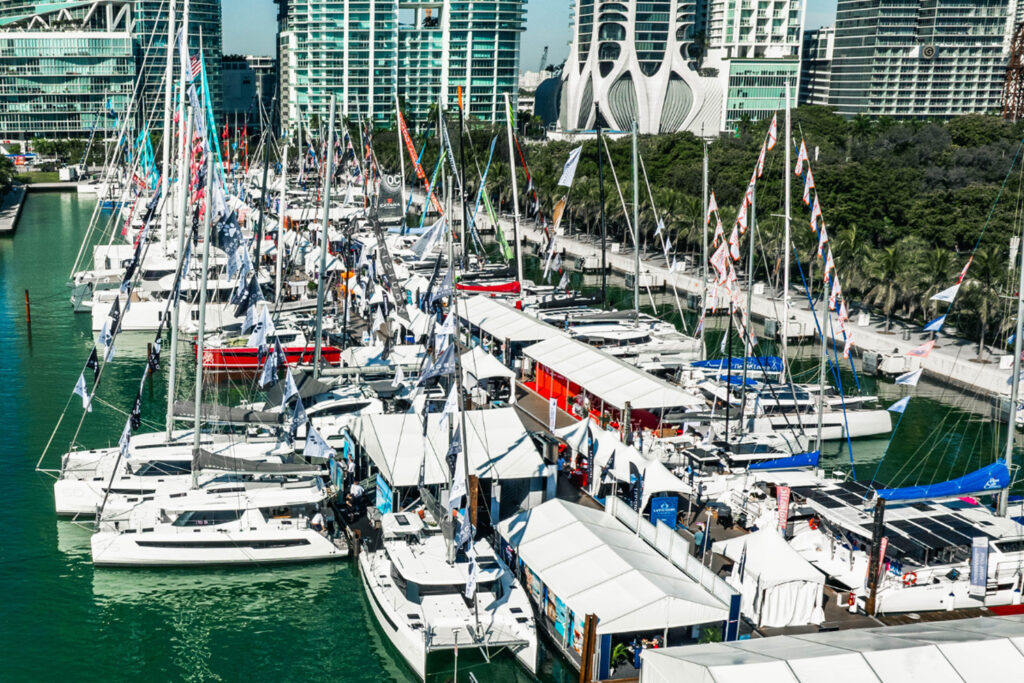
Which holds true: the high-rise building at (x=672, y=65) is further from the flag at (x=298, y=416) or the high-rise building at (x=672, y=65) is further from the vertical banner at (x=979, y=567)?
the vertical banner at (x=979, y=567)

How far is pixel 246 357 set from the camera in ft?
164

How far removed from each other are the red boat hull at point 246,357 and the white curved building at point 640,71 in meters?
137

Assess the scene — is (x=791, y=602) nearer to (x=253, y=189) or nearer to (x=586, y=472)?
(x=586, y=472)

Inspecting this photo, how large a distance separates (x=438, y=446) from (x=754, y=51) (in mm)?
171857

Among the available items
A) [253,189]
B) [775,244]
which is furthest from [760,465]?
[253,189]

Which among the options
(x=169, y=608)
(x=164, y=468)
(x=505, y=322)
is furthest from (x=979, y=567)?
(x=505, y=322)

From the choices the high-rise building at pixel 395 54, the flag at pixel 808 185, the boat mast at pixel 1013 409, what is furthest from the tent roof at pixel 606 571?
the high-rise building at pixel 395 54

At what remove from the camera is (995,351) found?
2047 inches

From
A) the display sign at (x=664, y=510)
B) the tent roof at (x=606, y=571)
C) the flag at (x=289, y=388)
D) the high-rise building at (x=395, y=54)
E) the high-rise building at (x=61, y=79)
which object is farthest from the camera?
the high-rise building at (x=395, y=54)

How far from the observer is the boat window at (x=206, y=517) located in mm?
31812

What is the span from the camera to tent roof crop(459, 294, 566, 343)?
4816cm

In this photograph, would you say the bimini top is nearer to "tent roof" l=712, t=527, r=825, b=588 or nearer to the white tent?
the white tent

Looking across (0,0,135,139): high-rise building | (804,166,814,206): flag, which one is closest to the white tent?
(804,166,814,206): flag

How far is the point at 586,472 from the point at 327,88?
16879cm
